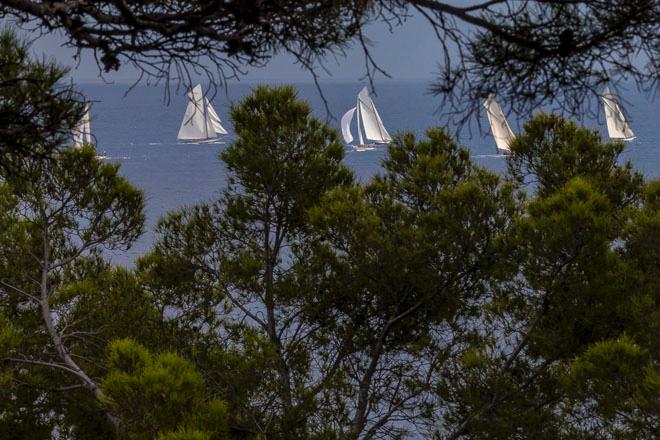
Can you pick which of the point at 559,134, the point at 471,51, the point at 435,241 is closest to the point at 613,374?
the point at 435,241

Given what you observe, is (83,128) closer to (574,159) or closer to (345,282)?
(345,282)

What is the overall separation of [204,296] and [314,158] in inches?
65.5

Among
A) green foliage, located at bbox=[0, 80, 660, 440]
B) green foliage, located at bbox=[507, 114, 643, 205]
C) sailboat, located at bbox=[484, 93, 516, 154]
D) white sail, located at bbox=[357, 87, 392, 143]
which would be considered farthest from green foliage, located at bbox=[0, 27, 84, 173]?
Answer: white sail, located at bbox=[357, 87, 392, 143]

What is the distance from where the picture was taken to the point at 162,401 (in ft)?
13.3

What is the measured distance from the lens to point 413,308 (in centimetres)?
718

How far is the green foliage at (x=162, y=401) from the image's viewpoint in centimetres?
395

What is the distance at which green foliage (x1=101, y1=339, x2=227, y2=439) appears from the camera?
395cm

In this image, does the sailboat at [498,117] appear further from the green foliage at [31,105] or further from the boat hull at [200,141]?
the boat hull at [200,141]

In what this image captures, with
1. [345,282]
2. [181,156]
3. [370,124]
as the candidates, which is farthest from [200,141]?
[345,282]

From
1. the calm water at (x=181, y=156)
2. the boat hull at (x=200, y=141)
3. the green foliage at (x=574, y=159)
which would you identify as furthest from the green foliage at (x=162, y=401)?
the boat hull at (x=200, y=141)

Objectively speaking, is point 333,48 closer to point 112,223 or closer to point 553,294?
point 553,294

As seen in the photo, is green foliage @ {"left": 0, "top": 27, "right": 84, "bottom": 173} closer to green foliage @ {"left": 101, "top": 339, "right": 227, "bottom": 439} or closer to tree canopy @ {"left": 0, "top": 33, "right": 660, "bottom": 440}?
green foliage @ {"left": 101, "top": 339, "right": 227, "bottom": 439}

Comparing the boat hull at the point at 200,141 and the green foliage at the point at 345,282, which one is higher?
the boat hull at the point at 200,141

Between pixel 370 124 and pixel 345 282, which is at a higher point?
pixel 370 124
